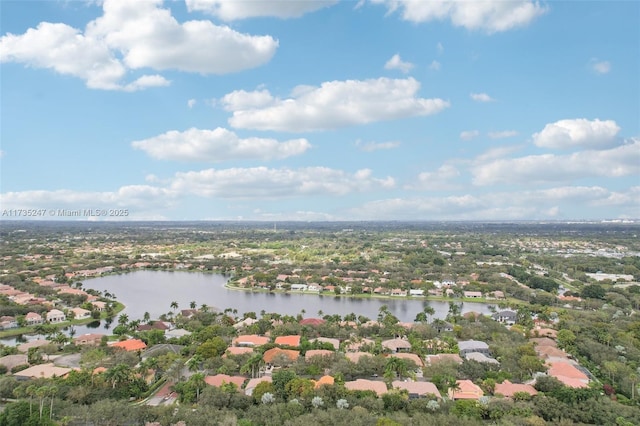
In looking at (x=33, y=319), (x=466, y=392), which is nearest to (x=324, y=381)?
(x=466, y=392)

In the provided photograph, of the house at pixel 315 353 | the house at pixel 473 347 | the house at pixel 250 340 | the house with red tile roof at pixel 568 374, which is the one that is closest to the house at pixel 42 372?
the house at pixel 250 340

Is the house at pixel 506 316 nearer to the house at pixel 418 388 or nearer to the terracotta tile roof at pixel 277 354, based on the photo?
the house at pixel 418 388

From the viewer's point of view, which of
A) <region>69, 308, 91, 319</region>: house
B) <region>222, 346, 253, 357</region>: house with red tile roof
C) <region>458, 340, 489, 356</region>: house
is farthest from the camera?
<region>69, 308, 91, 319</region>: house

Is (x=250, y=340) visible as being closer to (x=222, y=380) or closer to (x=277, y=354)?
(x=277, y=354)

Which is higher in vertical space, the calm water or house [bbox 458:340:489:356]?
house [bbox 458:340:489:356]

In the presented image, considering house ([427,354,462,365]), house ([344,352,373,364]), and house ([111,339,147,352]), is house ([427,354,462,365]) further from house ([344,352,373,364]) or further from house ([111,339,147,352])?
house ([111,339,147,352])

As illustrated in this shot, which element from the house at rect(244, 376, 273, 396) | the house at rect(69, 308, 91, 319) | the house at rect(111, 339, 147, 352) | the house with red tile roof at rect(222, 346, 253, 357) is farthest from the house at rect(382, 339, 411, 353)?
the house at rect(69, 308, 91, 319)

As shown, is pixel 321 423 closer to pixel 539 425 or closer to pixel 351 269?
pixel 539 425
